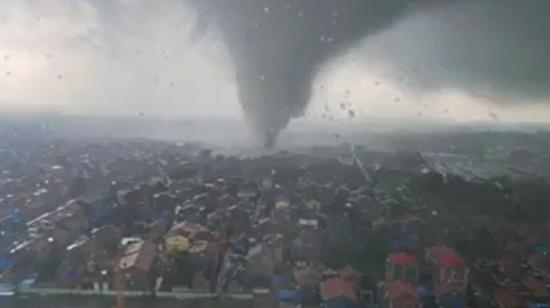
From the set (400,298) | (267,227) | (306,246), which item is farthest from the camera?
→ (267,227)

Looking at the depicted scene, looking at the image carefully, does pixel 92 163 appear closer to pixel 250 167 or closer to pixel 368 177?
pixel 250 167

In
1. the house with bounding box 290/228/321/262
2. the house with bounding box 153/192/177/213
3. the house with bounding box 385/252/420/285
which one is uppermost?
the house with bounding box 153/192/177/213

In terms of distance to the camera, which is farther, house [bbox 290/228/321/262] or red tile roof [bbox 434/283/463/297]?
house [bbox 290/228/321/262]

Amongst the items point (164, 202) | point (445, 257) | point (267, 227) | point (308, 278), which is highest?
point (164, 202)

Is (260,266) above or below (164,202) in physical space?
below

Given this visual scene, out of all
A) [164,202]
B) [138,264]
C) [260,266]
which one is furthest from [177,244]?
[164,202]

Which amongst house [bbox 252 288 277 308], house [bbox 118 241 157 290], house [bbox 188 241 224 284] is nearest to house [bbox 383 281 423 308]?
house [bbox 252 288 277 308]

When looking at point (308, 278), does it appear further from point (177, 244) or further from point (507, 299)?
point (507, 299)

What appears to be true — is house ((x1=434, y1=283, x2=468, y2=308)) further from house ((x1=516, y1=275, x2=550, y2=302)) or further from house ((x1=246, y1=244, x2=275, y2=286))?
house ((x1=246, y1=244, x2=275, y2=286))
